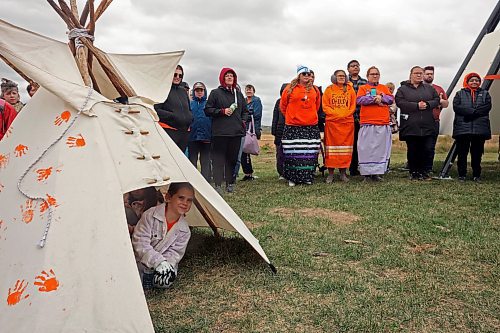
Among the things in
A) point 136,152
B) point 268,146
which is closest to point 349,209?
point 136,152

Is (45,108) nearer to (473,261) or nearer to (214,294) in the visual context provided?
(214,294)

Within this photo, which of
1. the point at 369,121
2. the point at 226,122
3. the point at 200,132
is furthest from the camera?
the point at 200,132

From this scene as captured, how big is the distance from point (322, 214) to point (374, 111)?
2.67 meters

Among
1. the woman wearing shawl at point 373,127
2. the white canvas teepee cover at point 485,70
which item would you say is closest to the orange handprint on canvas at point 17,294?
the woman wearing shawl at point 373,127

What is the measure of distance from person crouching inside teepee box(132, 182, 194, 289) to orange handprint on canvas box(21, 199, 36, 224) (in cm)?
96

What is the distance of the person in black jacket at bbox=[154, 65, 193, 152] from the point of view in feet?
20.5

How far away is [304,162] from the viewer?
305 inches

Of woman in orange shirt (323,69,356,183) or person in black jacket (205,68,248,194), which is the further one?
woman in orange shirt (323,69,356,183)

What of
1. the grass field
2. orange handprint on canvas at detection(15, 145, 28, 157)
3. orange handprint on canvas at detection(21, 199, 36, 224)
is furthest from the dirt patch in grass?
orange handprint on canvas at detection(21, 199, 36, 224)

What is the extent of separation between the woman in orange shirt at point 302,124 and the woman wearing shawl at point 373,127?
75cm

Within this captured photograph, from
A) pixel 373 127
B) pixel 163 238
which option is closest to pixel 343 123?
pixel 373 127

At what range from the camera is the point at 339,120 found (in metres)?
7.78

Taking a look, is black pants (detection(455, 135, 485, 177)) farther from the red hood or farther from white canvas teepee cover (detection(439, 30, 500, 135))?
the red hood

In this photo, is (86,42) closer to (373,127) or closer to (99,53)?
(99,53)
